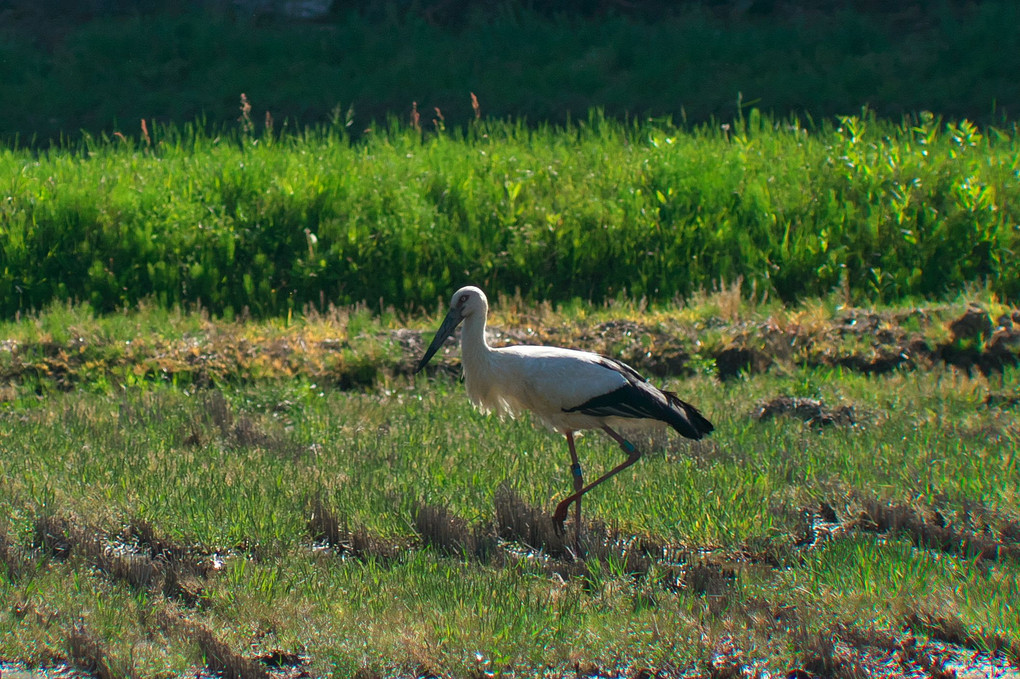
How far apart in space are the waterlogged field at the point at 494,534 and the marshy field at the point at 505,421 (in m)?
0.02

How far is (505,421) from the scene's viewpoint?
7602 millimetres

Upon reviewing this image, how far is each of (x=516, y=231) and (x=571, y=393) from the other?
19.2ft

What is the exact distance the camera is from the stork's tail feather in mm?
5906

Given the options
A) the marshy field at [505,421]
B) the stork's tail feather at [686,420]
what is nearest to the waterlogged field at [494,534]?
the marshy field at [505,421]

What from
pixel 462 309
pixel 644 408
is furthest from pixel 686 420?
pixel 462 309

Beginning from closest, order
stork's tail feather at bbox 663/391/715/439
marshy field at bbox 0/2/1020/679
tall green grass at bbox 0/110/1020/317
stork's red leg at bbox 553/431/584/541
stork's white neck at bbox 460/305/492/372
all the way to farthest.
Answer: marshy field at bbox 0/2/1020/679 → stork's red leg at bbox 553/431/584/541 → stork's tail feather at bbox 663/391/715/439 → stork's white neck at bbox 460/305/492/372 → tall green grass at bbox 0/110/1020/317

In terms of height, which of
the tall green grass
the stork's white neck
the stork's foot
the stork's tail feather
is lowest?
the tall green grass

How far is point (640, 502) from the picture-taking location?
5.92 m

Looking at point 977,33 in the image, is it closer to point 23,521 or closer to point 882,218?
point 882,218

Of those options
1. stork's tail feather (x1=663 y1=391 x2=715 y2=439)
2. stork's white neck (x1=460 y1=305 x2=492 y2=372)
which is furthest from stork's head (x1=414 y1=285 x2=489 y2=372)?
stork's tail feather (x1=663 y1=391 x2=715 y2=439)

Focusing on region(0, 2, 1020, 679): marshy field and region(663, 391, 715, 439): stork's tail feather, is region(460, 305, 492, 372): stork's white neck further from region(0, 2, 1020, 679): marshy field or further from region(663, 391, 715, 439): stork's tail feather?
region(663, 391, 715, 439): stork's tail feather

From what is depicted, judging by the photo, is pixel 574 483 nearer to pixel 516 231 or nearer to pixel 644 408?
pixel 644 408

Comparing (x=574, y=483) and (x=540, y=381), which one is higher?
(x=540, y=381)

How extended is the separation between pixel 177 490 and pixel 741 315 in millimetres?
5314
